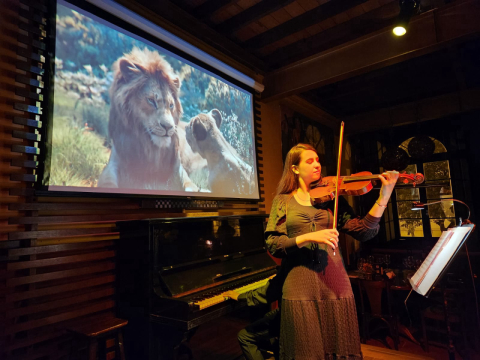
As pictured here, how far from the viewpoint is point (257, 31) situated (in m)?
3.71

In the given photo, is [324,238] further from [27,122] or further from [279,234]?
[27,122]

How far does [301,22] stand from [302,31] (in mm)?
181

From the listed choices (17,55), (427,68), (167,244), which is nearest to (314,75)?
(427,68)

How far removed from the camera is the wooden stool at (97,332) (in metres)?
1.98

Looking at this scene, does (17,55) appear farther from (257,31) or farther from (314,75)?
(314,75)

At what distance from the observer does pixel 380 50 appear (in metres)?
3.51

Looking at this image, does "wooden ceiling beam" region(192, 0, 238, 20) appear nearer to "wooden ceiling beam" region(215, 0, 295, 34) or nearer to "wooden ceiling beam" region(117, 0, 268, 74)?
"wooden ceiling beam" region(117, 0, 268, 74)

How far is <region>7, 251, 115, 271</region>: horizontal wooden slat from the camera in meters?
1.98

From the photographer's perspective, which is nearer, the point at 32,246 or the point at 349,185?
the point at 349,185

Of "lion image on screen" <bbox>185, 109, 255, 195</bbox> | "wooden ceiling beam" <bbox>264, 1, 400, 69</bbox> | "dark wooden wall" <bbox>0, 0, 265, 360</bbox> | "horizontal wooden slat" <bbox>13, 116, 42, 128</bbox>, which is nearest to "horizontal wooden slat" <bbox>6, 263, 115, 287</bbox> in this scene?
"dark wooden wall" <bbox>0, 0, 265, 360</bbox>

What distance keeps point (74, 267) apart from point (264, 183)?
268 cm

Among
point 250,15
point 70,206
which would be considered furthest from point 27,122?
point 250,15

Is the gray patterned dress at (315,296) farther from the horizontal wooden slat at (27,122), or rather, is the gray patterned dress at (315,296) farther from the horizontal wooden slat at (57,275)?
the horizontal wooden slat at (27,122)

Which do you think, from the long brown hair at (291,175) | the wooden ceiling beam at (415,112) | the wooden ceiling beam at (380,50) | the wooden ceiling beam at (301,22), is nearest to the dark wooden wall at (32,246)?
the long brown hair at (291,175)
